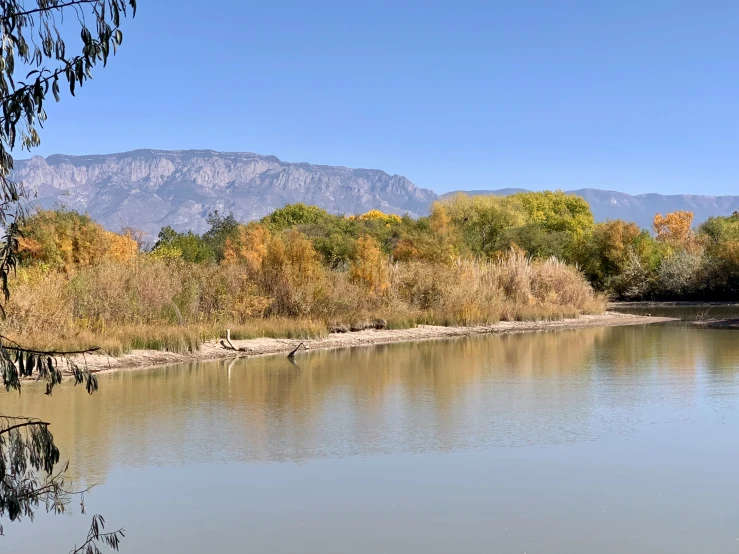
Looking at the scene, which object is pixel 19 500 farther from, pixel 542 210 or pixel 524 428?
pixel 542 210

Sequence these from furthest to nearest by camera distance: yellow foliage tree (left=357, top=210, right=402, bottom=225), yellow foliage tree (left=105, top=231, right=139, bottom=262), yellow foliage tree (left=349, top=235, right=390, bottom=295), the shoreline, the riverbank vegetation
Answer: yellow foliage tree (left=357, top=210, right=402, bottom=225) < yellow foliage tree (left=105, top=231, right=139, bottom=262) < yellow foliage tree (left=349, top=235, right=390, bottom=295) < the riverbank vegetation < the shoreline

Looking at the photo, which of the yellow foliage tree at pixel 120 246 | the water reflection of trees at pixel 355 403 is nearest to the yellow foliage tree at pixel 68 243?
the yellow foliage tree at pixel 120 246

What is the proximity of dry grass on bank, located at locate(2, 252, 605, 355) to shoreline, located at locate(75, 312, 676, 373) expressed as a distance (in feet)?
1.14

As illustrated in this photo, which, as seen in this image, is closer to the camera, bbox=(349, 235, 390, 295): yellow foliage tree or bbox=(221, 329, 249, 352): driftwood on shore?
bbox=(221, 329, 249, 352): driftwood on shore

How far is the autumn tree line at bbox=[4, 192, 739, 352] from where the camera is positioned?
20469 mm

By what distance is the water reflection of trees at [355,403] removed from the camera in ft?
36.2

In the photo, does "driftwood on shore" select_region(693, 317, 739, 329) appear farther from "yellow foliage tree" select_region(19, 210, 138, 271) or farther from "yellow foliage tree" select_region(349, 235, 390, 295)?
"yellow foliage tree" select_region(19, 210, 138, 271)

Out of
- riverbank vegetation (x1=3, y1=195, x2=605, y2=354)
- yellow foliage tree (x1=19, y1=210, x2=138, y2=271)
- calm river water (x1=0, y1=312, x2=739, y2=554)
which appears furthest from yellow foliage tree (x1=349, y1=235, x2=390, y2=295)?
calm river water (x1=0, y1=312, x2=739, y2=554)

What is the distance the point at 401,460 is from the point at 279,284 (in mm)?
15836

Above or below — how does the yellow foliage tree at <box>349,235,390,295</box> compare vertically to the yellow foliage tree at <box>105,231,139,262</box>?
below

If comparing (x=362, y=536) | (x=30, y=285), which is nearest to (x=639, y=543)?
(x=362, y=536)

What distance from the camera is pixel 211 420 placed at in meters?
12.7

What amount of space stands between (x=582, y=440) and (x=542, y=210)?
6772 centimetres

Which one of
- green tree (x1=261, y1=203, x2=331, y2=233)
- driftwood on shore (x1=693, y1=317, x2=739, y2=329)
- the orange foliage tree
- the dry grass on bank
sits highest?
green tree (x1=261, y1=203, x2=331, y2=233)
